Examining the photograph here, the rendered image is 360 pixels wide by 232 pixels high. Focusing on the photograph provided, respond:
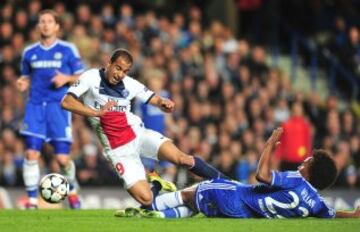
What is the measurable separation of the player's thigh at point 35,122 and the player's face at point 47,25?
0.92 m

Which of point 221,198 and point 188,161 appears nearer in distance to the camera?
point 221,198

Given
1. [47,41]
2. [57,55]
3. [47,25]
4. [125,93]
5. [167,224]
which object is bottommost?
[167,224]

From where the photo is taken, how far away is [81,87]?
41.5 feet

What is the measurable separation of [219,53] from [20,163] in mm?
5529

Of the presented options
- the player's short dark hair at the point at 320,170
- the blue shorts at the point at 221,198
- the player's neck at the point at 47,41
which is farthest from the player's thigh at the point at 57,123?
the player's short dark hair at the point at 320,170

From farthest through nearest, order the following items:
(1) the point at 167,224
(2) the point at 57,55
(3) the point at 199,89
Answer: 1. (3) the point at 199,89
2. (2) the point at 57,55
3. (1) the point at 167,224

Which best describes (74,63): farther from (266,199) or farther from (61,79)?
(266,199)

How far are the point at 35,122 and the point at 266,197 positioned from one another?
3886 mm

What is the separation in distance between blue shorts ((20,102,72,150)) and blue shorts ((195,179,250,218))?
306 cm

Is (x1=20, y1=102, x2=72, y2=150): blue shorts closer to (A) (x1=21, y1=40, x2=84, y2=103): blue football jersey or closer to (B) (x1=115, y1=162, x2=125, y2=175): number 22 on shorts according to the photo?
(A) (x1=21, y1=40, x2=84, y2=103): blue football jersey

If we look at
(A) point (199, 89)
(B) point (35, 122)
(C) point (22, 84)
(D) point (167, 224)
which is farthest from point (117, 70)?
(A) point (199, 89)

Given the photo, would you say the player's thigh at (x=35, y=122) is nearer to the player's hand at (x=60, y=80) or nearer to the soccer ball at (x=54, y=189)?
the player's hand at (x=60, y=80)

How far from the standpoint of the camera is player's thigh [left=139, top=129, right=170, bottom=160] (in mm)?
12945

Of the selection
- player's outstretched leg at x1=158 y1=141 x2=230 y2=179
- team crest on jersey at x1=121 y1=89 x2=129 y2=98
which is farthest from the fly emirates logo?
player's outstretched leg at x1=158 y1=141 x2=230 y2=179
